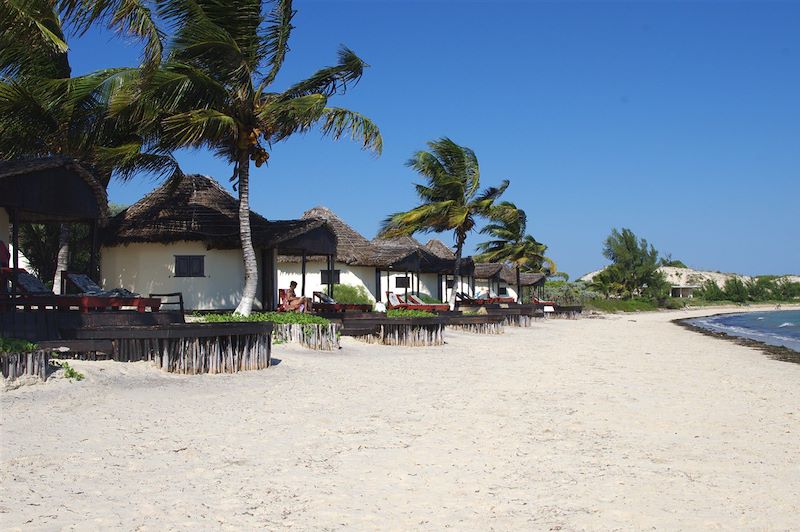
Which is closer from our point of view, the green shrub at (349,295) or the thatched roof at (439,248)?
the green shrub at (349,295)

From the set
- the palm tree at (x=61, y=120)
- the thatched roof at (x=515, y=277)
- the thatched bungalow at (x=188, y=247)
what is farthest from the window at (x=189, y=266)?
the thatched roof at (x=515, y=277)

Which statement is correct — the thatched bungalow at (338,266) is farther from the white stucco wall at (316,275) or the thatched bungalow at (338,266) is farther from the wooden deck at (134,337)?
the wooden deck at (134,337)

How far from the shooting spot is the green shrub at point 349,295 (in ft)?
90.7

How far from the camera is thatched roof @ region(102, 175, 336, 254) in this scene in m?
18.3

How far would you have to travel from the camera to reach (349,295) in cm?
2792

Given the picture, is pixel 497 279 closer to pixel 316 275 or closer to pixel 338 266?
pixel 338 266

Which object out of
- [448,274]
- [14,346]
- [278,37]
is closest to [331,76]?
[278,37]

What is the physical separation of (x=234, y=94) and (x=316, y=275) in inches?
507

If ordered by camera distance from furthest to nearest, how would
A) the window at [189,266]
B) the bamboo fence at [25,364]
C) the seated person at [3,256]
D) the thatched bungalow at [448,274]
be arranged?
the thatched bungalow at [448,274] < the window at [189,266] < the seated person at [3,256] < the bamboo fence at [25,364]

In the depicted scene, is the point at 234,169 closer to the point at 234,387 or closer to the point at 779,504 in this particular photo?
the point at 234,387

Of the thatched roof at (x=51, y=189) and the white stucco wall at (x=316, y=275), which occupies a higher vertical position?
the thatched roof at (x=51, y=189)

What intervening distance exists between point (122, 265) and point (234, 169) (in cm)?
435

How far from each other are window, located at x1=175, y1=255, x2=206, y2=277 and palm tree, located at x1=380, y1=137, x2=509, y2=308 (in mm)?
10839

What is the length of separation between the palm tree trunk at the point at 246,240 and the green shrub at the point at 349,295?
1177 centimetres
